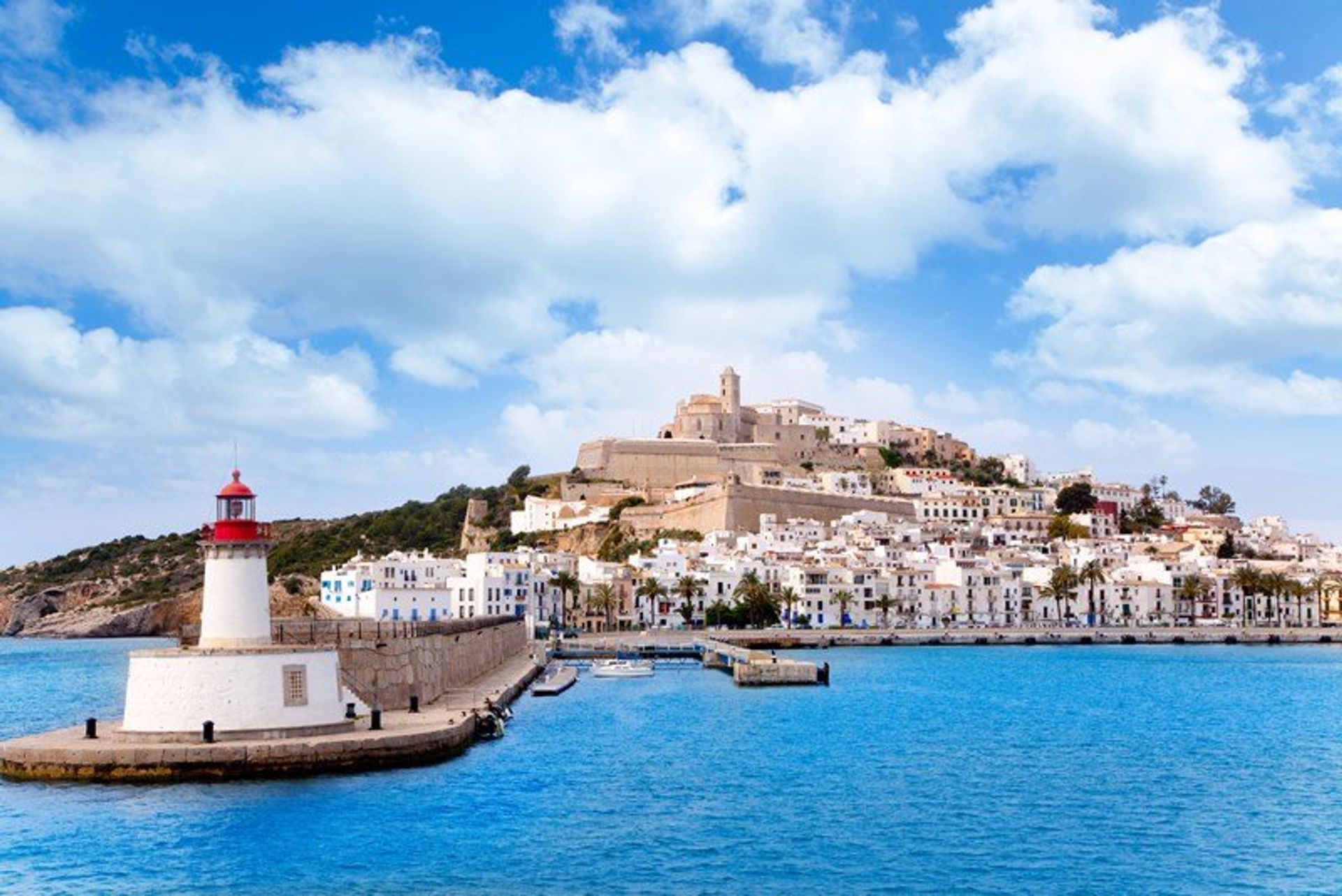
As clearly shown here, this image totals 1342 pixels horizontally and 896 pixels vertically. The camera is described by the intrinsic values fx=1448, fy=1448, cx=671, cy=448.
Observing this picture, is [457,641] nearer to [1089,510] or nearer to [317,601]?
[317,601]

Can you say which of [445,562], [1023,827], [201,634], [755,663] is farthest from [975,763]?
[445,562]

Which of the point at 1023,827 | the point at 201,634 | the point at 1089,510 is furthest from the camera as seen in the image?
the point at 1089,510

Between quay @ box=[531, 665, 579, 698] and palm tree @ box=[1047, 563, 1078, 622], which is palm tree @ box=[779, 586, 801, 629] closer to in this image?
palm tree @ box=[1047, 563, 1078, 622]

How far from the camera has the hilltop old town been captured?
81375 millimetres

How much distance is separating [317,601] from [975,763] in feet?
194

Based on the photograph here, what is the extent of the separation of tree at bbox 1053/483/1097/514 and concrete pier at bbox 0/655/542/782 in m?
99.1

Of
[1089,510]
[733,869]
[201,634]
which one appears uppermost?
[1089,510]

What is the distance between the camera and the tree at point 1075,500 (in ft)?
386

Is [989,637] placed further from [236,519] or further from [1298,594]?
[236,519]

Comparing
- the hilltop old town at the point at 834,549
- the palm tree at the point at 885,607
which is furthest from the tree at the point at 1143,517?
the palm tree at the point at 885,607

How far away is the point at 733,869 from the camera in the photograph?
18250 millimetres

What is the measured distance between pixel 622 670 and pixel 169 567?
Answer: 78370mm

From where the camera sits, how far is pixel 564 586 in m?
80.1

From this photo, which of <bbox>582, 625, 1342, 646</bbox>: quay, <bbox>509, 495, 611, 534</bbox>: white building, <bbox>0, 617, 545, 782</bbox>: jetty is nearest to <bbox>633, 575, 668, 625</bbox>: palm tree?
<bbox>582, 625, 1342, 646</bbox>: quay
